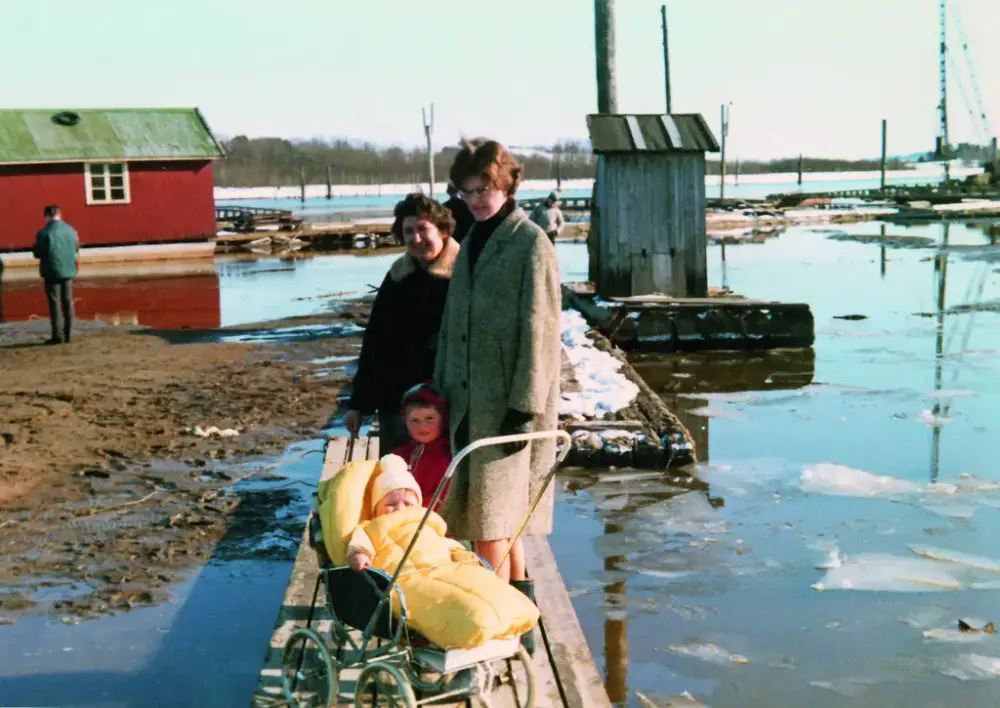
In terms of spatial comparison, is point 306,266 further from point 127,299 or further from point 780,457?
point 780,457

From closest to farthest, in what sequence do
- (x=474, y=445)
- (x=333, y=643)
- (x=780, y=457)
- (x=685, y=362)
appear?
(x=474, y=445) → (x=333, y=643) → (x=780, y=457) → (x=685, y=362)

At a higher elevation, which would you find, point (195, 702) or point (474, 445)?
point (474, 445)

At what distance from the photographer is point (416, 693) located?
3.92 m

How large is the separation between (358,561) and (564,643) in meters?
1.16

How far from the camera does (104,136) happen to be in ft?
109

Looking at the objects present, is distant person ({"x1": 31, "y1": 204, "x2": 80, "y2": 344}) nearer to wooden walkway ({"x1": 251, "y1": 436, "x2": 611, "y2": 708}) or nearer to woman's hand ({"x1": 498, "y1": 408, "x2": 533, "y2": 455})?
wooden walkway ({"x1": 251, "y1": 436, "x2": 611, "y2": 708})

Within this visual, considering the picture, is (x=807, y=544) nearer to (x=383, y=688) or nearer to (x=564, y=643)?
(x=564, y=643)

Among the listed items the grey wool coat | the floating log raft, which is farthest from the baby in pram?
the floating log raft

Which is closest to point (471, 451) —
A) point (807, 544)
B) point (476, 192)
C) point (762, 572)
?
point (476, 192)

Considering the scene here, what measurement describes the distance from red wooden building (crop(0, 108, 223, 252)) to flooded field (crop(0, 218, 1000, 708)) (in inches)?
925

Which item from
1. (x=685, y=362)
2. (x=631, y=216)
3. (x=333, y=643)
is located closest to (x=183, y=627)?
(x=333, y=643)

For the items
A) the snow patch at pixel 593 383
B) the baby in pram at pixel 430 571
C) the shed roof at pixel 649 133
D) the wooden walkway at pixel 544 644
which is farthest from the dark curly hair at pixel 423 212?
the shed roof at pixel 649 133

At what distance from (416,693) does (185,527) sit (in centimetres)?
381

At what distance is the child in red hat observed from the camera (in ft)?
14.5
